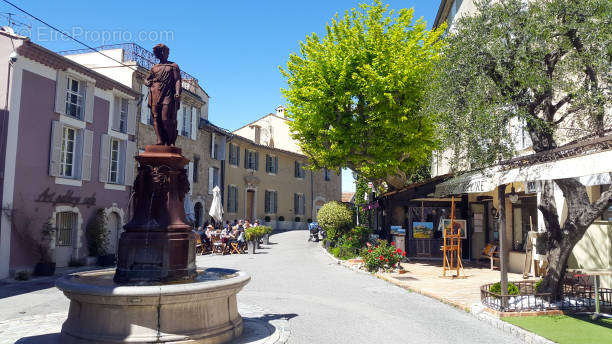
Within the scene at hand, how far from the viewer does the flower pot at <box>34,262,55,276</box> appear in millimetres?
14258

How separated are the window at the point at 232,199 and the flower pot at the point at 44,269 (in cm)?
1500

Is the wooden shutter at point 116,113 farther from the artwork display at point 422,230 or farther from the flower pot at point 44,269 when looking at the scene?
the artwork display at point 422,230

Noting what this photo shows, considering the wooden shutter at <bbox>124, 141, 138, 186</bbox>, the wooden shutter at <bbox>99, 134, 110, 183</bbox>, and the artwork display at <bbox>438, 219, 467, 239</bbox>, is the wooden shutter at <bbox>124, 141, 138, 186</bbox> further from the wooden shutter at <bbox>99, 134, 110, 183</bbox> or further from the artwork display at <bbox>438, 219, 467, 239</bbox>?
the artwork display at <bbox>438, 219, 467, 239</bbox>

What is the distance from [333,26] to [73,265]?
13.3 metres

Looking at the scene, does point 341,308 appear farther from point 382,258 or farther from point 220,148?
point 220,148

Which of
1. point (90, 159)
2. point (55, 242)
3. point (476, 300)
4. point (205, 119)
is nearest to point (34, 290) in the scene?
point (55, 242)

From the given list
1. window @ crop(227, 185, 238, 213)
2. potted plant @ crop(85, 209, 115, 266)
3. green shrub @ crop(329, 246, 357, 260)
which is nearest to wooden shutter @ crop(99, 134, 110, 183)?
potted plant @ crop(85, 209, 115, 266)

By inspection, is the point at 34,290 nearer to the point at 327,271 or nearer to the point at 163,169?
the point at 163,169

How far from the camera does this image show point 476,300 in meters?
9.20

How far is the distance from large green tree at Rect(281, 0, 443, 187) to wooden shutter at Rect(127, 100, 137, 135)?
7.25 meters

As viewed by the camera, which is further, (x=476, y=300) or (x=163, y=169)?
(x=476, y=300)

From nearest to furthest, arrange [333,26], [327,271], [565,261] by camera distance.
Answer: [565,261], [327,271], [333,26]

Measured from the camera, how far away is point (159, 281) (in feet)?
21.5

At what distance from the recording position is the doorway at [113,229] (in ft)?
61.1
